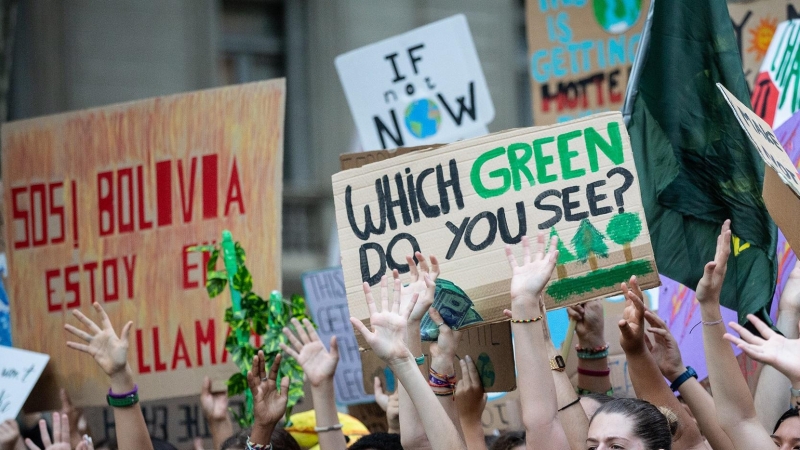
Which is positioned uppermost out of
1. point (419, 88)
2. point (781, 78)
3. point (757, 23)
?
point (757, 23)

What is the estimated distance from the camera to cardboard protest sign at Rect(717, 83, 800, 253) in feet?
11.6

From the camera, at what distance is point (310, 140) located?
14.6m

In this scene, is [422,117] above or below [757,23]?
below

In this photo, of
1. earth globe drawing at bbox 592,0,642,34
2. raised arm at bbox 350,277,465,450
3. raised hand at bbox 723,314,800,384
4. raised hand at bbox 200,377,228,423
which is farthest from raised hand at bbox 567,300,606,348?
earth globe drawing at bbox 592,0,642,34

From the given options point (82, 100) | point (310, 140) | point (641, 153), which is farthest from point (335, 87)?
point (641, 153)

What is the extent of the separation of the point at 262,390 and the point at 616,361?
67.2 inches

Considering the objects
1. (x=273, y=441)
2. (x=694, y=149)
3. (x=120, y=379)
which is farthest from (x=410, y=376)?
(x=120, y=379)

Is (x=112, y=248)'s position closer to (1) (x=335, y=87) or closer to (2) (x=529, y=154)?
(2) (x=529, y=154)

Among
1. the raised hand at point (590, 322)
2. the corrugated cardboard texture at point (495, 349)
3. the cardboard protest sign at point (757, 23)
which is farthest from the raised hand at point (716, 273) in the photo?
the cardboard protest sign at point (757, 23)

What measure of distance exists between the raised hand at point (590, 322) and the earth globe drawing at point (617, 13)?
2.63 metres

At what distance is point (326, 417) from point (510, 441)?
0.67 metres

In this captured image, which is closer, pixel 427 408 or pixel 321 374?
pixel 427 408

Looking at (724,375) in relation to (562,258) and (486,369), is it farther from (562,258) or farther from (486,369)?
(486,369)

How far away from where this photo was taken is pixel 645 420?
11.6 ft
